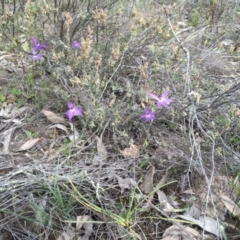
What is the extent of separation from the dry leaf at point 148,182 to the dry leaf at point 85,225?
0.31 m

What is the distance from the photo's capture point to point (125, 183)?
190 centimetres

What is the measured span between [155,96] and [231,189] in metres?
0.59

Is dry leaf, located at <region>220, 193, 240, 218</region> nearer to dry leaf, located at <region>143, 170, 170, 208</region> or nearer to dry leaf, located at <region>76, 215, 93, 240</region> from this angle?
dry leaf, located at <region>143, 170, 170, 208</region>

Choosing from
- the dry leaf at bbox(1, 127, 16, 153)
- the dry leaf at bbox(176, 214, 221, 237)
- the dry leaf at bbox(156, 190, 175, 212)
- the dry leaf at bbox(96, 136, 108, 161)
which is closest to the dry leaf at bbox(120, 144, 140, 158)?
the dry leaf at bbox(96, 136, 108, 161)

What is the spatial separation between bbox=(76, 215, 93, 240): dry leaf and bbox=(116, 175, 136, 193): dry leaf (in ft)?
0.70

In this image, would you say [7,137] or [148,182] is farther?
[7,137]

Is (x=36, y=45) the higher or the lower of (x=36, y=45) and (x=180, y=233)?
the higher

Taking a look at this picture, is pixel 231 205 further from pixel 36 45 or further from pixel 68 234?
pixel 36 45

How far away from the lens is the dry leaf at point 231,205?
6.09 ft

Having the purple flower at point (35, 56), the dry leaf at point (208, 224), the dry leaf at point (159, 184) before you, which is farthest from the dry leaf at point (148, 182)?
the purple flower at point (35, 56)

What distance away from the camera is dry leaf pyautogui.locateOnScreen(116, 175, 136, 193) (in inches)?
74.2

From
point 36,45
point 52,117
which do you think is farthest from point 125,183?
point 36,45

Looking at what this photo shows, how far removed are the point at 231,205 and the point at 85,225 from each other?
0.67m

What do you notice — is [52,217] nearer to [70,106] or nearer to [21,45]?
[70,106]
